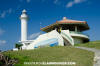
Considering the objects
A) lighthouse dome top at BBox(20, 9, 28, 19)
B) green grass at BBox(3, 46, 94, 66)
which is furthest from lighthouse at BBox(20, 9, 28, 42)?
green grass at BBox(3, 46, 94, 66)

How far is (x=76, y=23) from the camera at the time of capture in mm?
32219

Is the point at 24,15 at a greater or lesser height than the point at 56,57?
greater

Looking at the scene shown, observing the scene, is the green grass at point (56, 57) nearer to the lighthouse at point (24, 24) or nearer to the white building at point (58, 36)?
the white building at point (58, 36)

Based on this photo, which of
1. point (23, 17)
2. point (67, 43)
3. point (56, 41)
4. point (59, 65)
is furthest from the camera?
point (23, 17)

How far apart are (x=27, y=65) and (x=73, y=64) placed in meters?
3.29

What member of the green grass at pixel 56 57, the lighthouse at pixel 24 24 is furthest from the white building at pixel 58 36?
the green grass at pixel 56 57

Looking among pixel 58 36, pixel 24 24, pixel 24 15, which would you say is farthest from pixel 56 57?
pixel 24 15

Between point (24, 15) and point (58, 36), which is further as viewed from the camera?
point (24, 15)

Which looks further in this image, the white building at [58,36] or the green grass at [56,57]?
the white building at [58,36]

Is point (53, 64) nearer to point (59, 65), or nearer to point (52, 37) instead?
point (59, 65)

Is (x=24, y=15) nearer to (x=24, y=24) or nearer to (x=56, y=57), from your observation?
(x=24, y=24)

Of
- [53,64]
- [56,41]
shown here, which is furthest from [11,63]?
[56,41]

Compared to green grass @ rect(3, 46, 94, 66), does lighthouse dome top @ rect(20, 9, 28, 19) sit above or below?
above

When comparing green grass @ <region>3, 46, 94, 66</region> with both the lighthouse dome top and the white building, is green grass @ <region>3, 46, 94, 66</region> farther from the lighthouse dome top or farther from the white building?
the lighthouse dome top
